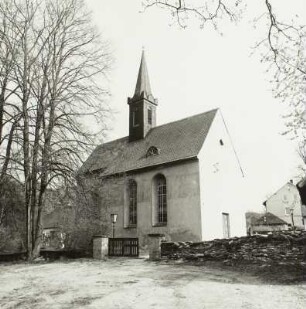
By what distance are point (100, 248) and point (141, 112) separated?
14.1 metres

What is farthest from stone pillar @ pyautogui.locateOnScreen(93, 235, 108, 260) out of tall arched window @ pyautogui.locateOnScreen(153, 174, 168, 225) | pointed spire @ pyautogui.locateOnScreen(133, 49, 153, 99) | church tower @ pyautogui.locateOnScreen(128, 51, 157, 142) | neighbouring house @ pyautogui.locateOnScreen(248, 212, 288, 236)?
neighbouring house @ pyautogui.locateOnScreen(248, 212, 288, 236)

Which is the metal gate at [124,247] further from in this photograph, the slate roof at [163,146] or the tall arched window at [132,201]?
the tall arched window at [132,201]

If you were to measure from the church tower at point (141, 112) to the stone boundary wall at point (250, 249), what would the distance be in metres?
14.4

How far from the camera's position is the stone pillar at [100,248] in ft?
55.2

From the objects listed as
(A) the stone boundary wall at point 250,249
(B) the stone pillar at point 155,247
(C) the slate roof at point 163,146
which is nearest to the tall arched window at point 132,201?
(C) the slate roof at point 163,146

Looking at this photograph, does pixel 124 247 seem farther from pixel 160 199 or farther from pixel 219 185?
pixel 219 185

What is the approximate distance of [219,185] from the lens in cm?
2370

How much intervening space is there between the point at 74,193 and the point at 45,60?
701cm

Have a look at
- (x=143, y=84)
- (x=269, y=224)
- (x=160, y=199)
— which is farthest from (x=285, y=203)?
(x=160, y=199)

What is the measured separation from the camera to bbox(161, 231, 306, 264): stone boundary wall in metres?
11.6

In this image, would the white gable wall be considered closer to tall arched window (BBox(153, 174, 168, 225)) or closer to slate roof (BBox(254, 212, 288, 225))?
tall arched window (BBox(153, 174, 168, 225))

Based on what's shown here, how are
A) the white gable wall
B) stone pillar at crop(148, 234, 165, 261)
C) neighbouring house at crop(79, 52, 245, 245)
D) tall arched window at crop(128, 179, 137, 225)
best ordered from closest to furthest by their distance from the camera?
stone pillar at crop(148, 234, 165, 261)
neighbouring house at crop(79, 52, 245, 245)
the white gable wall
tall arched window at crop(128, 179, 137, 225)

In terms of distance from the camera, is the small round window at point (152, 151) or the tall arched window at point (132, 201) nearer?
the small round window at point (152, 151)

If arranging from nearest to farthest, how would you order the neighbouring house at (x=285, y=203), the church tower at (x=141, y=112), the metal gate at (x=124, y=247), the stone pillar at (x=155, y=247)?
the stone pillar at (x=155, y=247), the metal gate at (x=124, y=247), the church tower at (x=141, y=112), the neighbouring house at (x=285, y=203)
